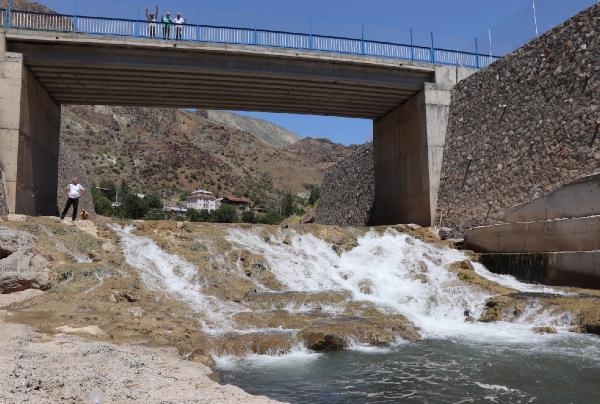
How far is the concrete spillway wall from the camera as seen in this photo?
1445 cm

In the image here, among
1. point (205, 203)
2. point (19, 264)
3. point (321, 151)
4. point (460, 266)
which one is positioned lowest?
point (460, 266)

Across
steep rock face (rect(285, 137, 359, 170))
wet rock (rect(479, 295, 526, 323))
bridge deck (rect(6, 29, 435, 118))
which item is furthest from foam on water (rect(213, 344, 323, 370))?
steep rock face (rect(285, 137, 359, 170))

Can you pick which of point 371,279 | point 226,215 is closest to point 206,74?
point 371,279

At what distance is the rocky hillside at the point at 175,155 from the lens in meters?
85.2

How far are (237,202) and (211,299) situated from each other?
79.0m

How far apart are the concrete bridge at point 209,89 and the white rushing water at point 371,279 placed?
4.43 meters

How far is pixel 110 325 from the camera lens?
8.76 m

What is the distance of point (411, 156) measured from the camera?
21.4 m

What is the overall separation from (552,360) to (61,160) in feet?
76.6

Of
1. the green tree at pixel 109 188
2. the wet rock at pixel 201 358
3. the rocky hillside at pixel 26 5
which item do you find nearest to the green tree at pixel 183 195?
the green tree at pixel 109 188

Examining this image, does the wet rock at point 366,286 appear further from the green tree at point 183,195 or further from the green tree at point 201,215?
the green tree at point 183,195

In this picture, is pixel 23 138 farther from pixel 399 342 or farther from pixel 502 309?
pixel 502 309

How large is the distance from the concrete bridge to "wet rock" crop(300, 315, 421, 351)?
416 inches

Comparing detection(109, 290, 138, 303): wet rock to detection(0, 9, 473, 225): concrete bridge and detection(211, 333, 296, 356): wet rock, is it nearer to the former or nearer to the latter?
detection(211, 333, 296, 356): wet rock
